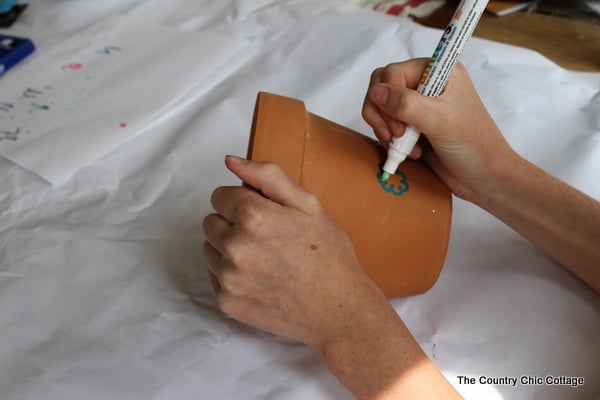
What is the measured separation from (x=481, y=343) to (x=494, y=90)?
1.47 ft

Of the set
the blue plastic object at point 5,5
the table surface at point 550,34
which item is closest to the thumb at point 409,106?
the table surface at point 550,34

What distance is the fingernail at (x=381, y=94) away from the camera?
52cm

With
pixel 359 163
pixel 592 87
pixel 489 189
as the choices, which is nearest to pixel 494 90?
pixel 592 87

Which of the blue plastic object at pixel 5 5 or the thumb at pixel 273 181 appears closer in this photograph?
the thumb at pixel 273 181

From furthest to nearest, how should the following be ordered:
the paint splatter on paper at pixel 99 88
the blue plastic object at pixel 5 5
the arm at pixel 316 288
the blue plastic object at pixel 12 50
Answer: the blue plastic object at pixel 5 5 < the blue plastic object at pixel 12 50 < the paint splatter on paper at pixel 99 88 < the arm at pixel 316 288

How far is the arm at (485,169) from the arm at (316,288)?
0.13 metres

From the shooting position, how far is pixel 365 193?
0.52 meters

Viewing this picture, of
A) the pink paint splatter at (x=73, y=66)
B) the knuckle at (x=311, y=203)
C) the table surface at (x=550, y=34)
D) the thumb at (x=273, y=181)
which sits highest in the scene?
the table surface at (x=550, y=34)

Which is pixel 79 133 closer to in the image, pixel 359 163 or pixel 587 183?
pixel 359 163

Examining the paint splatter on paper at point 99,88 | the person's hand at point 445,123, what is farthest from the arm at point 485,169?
the paint splatter on paper at point 99,88

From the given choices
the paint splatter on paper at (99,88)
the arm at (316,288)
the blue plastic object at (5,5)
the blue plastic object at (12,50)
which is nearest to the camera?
the arm at (316,288)

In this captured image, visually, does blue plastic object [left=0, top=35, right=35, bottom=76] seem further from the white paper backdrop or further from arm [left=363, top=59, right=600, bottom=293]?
arm [left=363, top=59, right=600, bottom=293]

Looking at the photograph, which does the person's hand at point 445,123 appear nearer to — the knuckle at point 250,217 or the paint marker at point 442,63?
the paint marker at point 442,63

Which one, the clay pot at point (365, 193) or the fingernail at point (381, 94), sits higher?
the fingernail at point (381, 94)
